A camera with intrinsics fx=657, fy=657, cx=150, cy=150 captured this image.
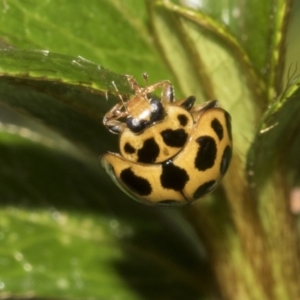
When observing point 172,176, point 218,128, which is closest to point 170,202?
point 172,176

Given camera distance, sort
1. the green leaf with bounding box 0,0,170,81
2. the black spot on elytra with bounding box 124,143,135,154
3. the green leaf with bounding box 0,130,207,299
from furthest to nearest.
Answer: the green leaf with bounding box 0,130,207,299 → the black spot on elytra with bounding box 124,143,135,154 → the green leaf with bounding box 0,0,170,81

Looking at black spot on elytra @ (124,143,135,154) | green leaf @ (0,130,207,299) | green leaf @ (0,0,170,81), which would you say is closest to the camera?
green leaf @ (0,0,170,81)

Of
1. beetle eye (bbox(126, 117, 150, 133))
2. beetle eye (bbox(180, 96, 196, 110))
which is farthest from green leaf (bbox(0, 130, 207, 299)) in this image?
beetle eye (bbox(180, 96, 196, 110))

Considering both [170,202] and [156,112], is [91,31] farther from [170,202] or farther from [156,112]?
[170,202]

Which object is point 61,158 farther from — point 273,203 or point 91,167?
point 273,203

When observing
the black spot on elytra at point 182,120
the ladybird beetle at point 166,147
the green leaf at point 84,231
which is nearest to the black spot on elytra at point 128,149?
the ladybird beetle at point 166,147

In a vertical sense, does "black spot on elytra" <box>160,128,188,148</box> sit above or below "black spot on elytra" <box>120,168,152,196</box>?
above

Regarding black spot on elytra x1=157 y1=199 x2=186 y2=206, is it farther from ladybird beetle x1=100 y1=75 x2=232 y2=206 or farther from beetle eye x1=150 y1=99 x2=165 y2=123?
beetle eye x1=150 y1=99 x2=165 y2=123
